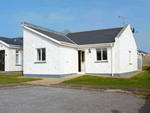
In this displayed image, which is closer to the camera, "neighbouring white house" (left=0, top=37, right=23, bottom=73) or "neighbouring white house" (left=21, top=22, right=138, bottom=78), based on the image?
"neighbouring white house" (left=21, top=22, right=138, bottom=78)

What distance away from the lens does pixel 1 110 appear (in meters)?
5.61

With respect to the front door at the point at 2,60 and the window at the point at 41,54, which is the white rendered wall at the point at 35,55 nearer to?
the window at the point at 41,54

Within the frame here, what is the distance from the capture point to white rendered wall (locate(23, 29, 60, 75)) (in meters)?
16.2

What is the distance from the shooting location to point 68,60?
17.3m

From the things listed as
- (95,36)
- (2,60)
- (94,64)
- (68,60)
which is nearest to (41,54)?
(68,60)

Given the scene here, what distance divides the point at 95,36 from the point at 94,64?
406 cm

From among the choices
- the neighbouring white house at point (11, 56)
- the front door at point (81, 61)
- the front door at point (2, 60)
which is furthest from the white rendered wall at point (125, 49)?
the front door at point (2, 60)

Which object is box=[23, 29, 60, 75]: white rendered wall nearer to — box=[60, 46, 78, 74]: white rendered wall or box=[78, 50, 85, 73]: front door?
box=[60, 46, 78, 74]: white rendered wall

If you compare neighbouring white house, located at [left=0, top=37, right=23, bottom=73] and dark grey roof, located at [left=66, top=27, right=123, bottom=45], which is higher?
dark grey roof, located at [left=66, top=27, right=123, bottom=45]

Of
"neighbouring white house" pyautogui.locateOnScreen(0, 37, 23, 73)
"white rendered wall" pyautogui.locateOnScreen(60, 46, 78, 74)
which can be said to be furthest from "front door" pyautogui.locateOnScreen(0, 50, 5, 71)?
"white rendered wall" pyautogui.locateOnScreen(60, 46, 78, 74)

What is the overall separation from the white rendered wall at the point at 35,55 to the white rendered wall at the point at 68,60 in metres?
0.49

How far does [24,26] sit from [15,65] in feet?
19.9

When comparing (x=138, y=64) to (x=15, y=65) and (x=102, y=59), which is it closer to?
(x=102, y=59)

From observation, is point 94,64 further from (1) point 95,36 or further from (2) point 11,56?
(2) point 11,56
